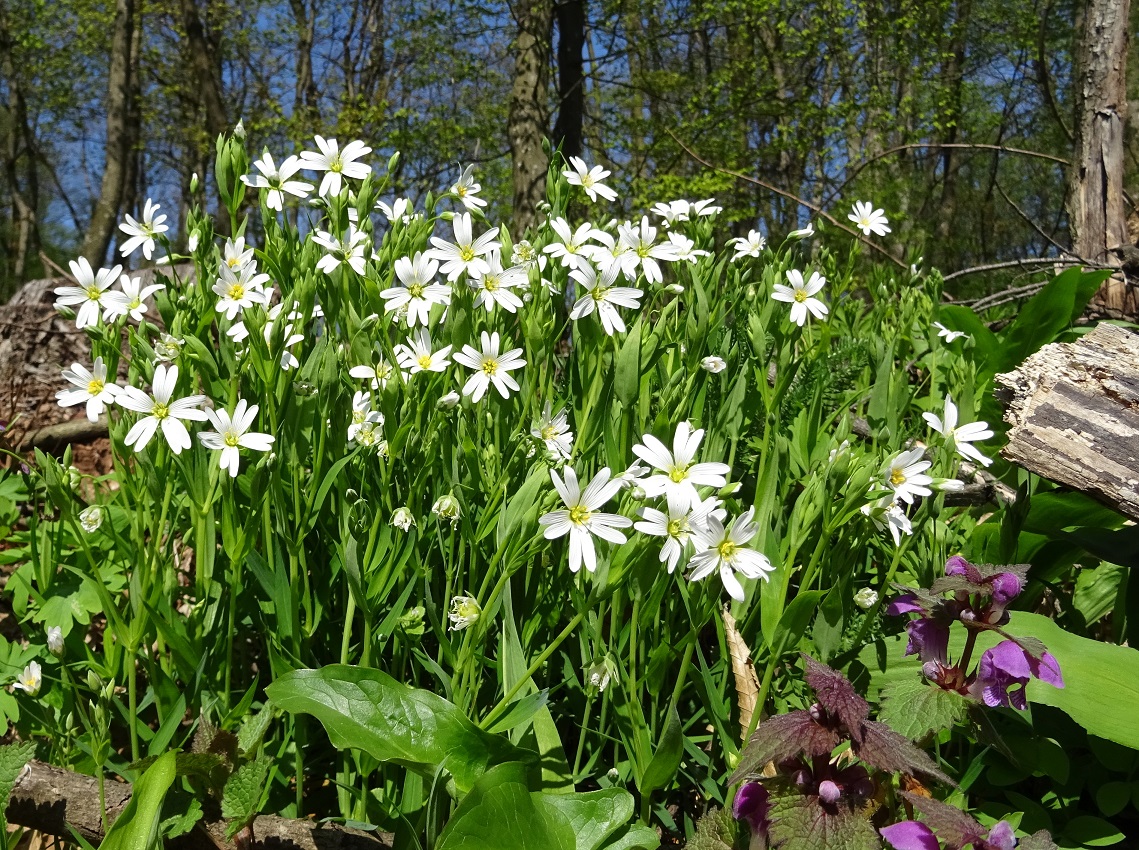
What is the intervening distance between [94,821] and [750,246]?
2135 mm

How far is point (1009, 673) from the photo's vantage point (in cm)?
111

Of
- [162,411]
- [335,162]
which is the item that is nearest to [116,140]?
[335,162]

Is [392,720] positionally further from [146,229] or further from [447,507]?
[146,229]

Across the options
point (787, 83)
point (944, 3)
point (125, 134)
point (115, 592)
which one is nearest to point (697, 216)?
point (115, 592)

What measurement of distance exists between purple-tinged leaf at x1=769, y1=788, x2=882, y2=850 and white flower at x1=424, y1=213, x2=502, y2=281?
1.10 meters

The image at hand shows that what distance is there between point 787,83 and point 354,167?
10201 mm

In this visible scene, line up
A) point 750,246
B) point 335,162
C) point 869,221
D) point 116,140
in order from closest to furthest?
1. point 335,162
2. point 750,246
3. point 869,221
4. point 116,140

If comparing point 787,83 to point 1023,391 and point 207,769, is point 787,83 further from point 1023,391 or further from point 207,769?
point 207,769

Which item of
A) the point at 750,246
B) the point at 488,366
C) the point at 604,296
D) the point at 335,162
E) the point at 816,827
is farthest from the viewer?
the point at 750,246

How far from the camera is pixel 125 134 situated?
1289 centimetres

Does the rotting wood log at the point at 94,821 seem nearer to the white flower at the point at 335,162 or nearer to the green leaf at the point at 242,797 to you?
the green leaf at the point at 242,797

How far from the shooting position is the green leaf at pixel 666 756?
117cm

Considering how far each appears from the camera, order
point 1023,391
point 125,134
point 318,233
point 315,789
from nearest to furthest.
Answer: point 315,789
point 1023,391
point 318,233
point 125,134

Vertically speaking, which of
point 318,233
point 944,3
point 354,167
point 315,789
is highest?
point 944,3
